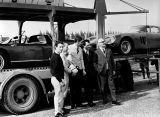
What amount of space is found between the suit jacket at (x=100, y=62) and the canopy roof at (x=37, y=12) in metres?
1.26

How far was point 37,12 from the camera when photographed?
25.8 ft

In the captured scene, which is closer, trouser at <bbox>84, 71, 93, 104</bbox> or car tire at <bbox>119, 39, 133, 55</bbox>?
trouser at <bbox>84, 71, 93, 104</bbox>

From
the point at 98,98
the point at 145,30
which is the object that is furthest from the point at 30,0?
the point at 145,30

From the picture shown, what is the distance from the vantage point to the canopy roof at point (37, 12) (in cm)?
741

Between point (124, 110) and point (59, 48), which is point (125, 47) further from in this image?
point (59, 48)

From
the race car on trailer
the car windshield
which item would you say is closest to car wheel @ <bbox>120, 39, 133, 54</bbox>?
the car windshield

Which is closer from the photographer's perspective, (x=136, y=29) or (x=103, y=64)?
(x=103, y=64)

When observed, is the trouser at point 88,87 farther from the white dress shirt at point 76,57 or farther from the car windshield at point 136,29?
the car windshield at point 136,29

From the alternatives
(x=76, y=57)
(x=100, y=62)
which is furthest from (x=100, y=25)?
(x=76, y=57)

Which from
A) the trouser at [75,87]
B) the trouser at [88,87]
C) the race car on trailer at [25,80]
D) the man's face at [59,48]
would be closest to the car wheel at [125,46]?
the trouser at [88,87]

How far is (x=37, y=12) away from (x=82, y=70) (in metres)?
1.92

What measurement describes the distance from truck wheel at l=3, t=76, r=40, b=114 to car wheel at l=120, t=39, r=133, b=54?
169 inches

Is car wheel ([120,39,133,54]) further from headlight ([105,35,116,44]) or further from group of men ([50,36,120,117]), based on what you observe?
group of men ([50,36,120,117])

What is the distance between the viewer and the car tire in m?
10.9
